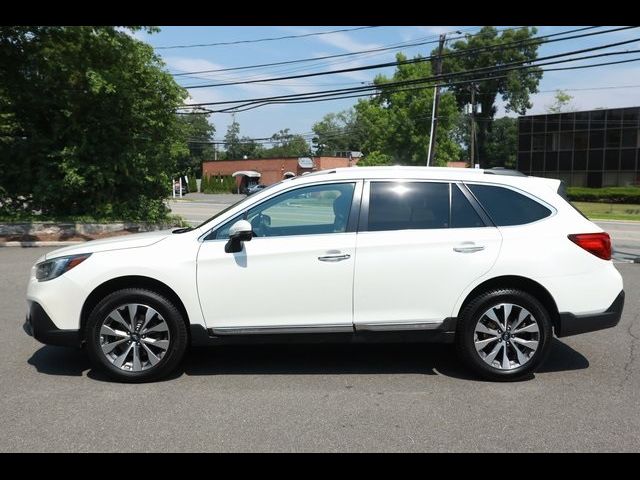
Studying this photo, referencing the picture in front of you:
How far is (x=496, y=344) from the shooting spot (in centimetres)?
467

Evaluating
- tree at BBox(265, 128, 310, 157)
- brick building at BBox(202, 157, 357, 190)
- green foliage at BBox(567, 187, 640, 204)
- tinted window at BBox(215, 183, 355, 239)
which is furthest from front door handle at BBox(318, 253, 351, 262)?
tree at BBox(265, 128, 310, 157)

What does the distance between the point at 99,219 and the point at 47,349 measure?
1091 cm

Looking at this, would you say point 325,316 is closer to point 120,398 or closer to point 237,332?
point 237,332

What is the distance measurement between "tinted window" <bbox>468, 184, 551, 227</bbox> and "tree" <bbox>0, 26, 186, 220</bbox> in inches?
477

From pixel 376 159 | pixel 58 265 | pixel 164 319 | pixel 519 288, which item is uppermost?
pixel 376 159

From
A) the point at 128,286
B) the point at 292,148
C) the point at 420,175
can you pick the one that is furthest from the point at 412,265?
the point at 292,148

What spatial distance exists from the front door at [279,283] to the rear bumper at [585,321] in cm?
179

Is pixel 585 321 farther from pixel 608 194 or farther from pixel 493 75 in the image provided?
pixel 493 75

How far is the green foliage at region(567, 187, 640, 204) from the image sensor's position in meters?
36.9

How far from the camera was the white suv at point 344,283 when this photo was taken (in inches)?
179

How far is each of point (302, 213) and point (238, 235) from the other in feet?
Result: 2.23
